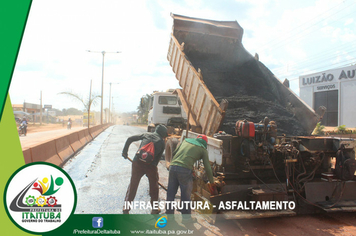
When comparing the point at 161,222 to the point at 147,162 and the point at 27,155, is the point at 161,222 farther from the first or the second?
the point at 27,155

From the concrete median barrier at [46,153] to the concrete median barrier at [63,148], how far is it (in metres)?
0.34

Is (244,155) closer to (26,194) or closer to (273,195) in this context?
(273,195)

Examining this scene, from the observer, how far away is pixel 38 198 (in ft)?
11.8

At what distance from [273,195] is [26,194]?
3710 mm

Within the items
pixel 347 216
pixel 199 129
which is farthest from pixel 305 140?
pixel 199 129

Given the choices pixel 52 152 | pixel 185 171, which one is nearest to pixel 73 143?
pixel 52 152

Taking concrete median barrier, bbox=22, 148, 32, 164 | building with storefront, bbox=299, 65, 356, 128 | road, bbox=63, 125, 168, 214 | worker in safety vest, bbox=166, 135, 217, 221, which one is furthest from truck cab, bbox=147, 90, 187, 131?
building with storefront, bbox=299, 65, 356, 128

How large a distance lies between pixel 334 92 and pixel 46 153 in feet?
81.3

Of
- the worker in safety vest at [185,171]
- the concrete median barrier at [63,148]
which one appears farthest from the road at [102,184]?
the worker in safety vest at [185,171]

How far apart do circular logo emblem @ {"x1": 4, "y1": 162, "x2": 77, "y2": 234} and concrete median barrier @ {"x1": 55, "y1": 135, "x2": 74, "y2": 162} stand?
4685mm

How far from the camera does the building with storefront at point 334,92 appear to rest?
2196 centimetres

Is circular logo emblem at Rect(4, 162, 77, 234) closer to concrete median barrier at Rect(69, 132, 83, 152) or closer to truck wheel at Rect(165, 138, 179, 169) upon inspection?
truck wheel at Rect(165, 138, 179, 169)

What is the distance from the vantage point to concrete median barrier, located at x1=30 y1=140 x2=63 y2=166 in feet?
19.8

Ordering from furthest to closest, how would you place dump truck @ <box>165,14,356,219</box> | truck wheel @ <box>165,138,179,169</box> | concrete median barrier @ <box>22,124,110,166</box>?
truck wheel @ <box>165,138,179,169</box> < concrete median barrier @ <box>22,124,110,166</box> < dump truck @ <box>165,14,356,219</box>
